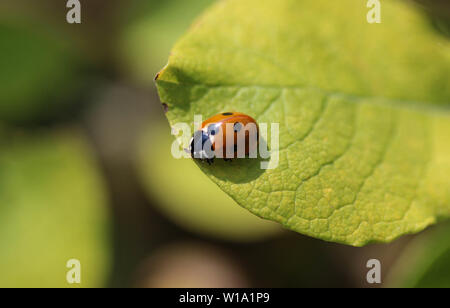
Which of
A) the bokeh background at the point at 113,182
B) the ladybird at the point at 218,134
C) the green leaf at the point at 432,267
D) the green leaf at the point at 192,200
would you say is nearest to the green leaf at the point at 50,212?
the bokeh background at the point at 113,182

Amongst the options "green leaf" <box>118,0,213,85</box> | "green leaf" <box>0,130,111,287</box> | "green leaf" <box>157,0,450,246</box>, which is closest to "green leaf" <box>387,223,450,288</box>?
"green leaf" <box>157,0,450,246</box>

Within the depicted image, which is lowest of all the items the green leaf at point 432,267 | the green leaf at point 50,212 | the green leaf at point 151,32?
the green leaf at point 432,267

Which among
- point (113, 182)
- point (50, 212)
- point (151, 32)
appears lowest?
point (50, 212)

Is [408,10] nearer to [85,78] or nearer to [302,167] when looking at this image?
[302,167]

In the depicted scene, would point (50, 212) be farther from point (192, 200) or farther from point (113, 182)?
point (192, 200)

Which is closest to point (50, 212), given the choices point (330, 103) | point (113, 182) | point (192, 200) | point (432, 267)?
point (113, 182)

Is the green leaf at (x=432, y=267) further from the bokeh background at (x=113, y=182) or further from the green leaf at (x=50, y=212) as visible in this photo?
the green leaf at (x=50, y=212)
